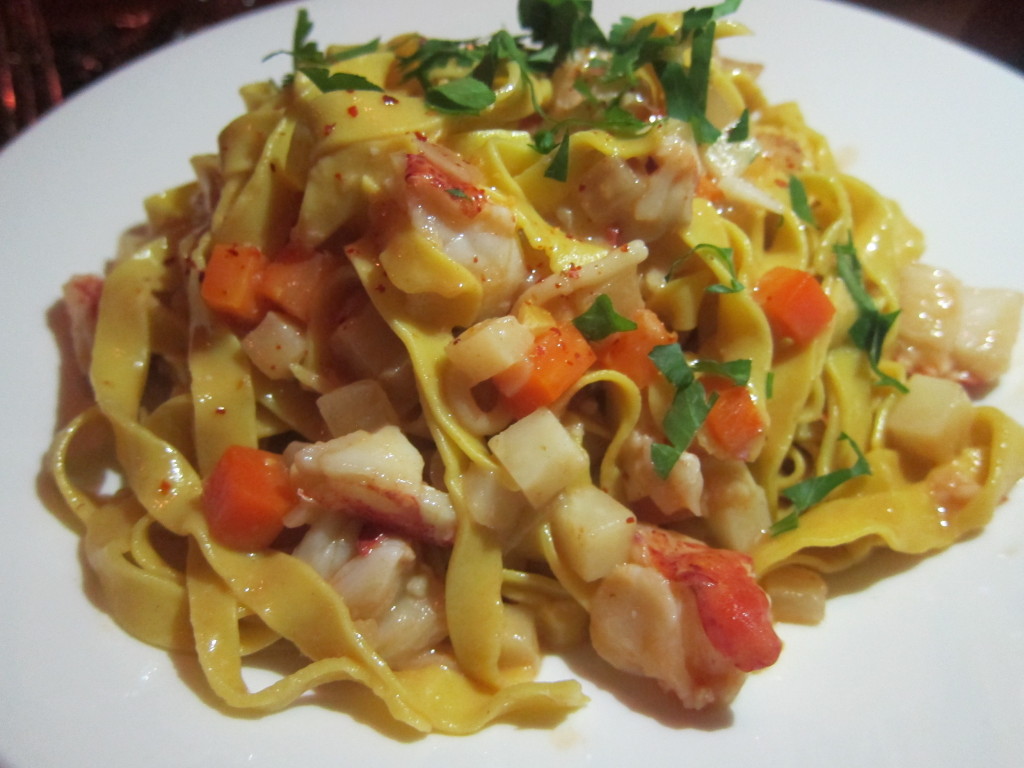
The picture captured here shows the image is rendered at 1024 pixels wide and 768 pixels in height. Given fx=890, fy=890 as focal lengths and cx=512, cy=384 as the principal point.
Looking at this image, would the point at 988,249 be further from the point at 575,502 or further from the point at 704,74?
the point at 575,502

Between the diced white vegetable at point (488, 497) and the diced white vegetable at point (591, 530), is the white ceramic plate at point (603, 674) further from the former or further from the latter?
the diced white vegetable at point (488, 497)

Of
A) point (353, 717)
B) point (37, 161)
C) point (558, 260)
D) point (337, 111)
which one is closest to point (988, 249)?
point (558, 260)

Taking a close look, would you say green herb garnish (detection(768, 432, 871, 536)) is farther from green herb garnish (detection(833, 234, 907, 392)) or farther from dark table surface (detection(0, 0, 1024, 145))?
dark table surface (detection(0, 0, 1024, 145))

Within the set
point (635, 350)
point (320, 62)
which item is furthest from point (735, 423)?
point (320, 62)

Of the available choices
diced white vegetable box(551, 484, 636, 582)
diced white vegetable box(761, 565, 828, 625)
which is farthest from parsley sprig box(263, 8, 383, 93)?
diced white vegetable box(761, 565, 828, 625)

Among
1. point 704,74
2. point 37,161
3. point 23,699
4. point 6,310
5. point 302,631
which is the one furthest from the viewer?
point 37,161

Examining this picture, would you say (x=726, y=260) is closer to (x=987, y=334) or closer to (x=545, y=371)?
(x=545, y=371)

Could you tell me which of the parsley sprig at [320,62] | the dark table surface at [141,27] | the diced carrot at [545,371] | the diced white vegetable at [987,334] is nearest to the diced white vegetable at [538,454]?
the diced carrot at [545,371]
